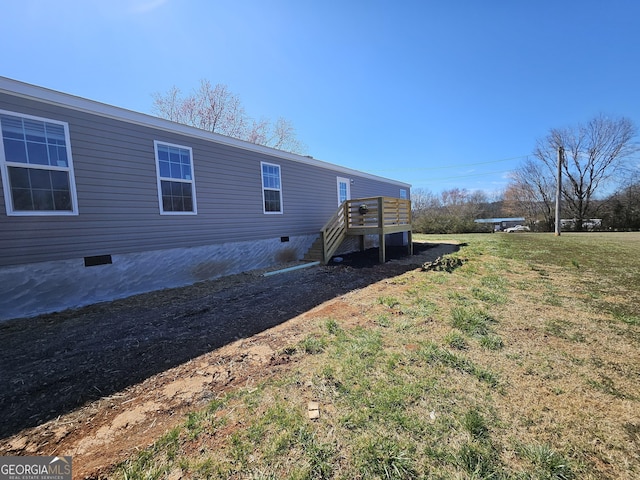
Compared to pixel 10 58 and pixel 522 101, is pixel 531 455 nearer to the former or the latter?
pixel 10 58

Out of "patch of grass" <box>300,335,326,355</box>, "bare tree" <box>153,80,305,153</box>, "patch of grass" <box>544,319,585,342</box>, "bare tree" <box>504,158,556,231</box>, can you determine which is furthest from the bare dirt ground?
"bare tree" <box>504,158,556,231</box>

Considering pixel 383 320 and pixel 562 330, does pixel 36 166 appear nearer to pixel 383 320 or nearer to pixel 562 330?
pixel 383 320

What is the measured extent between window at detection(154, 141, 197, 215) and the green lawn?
4.46 m

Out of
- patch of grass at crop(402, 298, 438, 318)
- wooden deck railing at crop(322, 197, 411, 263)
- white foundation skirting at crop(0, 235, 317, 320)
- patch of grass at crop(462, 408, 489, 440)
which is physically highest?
wooden deck railing at crop(322, 197, 411, 263)

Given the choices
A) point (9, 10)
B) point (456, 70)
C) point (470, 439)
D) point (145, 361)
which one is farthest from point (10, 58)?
point (456, 70)

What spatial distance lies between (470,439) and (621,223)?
34.0 meters

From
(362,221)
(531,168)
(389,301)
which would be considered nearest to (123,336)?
(389,301)

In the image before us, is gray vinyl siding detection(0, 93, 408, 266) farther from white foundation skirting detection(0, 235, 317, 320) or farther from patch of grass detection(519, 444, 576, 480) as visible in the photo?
patch of grass detection(519, 444, 576, 480)

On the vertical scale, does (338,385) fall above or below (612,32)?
below

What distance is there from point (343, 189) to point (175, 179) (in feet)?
22.8

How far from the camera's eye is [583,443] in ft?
5.10

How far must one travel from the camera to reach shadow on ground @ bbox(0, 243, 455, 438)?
2.19m

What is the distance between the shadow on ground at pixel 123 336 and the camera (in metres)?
2.19

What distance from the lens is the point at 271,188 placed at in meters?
8.16
